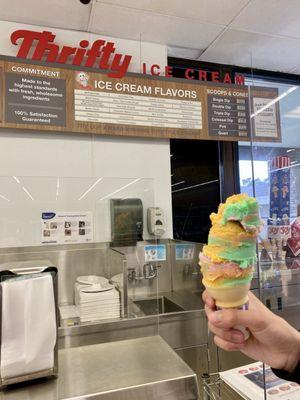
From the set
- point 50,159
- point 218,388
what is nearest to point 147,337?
point 218,388

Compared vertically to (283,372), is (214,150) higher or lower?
higher

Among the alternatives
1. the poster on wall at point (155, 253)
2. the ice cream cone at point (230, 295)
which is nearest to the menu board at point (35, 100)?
the poster on wall at point (155, 253)

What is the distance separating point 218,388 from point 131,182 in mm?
1514

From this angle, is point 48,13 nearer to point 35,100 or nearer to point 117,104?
point 35,100

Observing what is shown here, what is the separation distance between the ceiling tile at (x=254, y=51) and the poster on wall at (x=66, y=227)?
1.97 m

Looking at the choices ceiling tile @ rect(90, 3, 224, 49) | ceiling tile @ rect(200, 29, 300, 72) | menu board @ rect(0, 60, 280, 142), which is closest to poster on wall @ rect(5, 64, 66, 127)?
menu board @ rect(0, 60, 280, 142)

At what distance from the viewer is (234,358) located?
2355mm

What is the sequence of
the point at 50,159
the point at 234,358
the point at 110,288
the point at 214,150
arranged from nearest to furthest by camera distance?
the point at 110,288 → the point at 234,358 → the point at 50,159 → the point at 214,150

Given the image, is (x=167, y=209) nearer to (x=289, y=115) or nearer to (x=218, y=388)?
(x=289, y=115)

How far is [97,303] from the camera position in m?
2.05

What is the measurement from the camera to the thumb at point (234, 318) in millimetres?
807

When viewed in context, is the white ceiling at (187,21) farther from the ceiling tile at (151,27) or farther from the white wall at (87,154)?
the white wall at (87,154)

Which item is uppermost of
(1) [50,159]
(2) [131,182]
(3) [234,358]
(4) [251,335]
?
(1) [50,159]

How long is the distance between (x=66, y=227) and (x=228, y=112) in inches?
69.9
